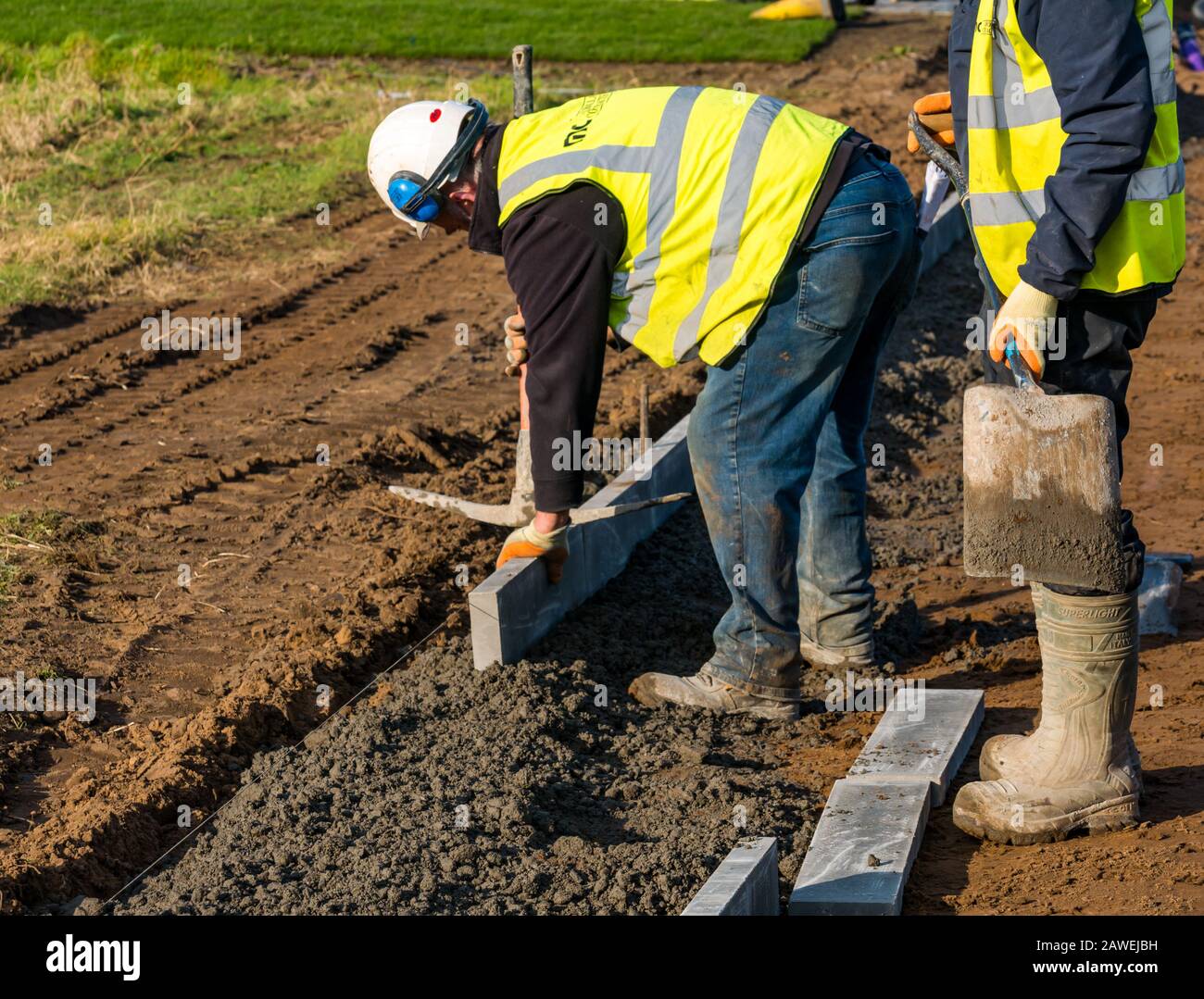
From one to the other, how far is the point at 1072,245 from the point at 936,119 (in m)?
0.84

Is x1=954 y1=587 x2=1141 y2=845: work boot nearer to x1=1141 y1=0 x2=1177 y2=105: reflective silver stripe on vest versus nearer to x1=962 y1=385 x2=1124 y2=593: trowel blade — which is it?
x1=962 y1=385 x2=1124 y2=593: trowel blade

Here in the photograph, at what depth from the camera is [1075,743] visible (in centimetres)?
367

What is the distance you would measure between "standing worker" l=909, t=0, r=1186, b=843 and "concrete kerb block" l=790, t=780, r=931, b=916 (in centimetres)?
17

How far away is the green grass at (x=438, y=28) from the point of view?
59.2 feet

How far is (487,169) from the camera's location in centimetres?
417

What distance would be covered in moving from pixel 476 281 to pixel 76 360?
2781mm

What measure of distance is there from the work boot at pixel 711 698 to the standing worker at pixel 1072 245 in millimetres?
906

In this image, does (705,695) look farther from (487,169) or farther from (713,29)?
(713,29)

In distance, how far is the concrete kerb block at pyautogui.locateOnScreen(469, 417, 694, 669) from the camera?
189 inches
